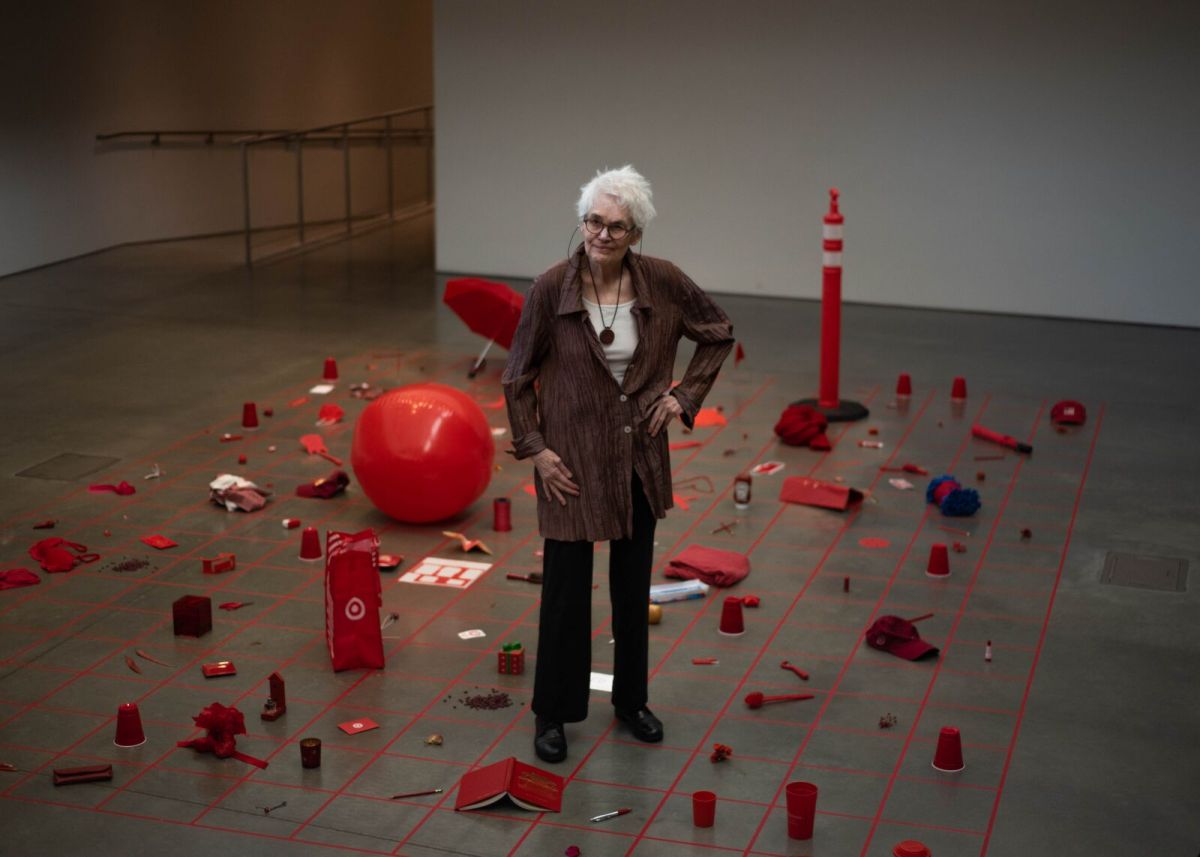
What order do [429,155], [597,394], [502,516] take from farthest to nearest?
[429,155] → [502,516] → [597,394]

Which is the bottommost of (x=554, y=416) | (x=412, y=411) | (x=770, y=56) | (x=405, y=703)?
(x=405, y=703)

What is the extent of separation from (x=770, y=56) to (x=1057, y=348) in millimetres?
3870

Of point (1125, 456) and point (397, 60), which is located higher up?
point (397, 60)

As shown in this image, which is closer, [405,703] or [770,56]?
[405,703]

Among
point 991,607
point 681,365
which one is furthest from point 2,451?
point 991,607

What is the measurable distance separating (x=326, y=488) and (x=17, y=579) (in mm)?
1751

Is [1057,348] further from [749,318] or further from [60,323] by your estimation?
[60,323]

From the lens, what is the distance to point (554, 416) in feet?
16.7

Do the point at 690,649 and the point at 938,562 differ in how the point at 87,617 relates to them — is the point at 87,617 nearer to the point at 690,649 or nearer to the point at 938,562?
the point at 690,649

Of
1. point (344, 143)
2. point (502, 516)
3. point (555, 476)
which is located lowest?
point (502, 516)

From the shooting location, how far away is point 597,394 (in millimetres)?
5031

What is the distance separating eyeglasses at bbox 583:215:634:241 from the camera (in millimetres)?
4887

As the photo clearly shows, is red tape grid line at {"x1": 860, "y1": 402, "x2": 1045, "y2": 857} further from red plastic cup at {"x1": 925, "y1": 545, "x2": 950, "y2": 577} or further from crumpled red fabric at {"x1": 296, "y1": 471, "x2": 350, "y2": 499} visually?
crumpled red fabric at {"x1": 296, "y1": 471, "x2": 350, "y2": 499}

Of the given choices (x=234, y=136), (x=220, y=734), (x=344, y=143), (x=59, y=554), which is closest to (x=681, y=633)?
(x=220, y=734)
